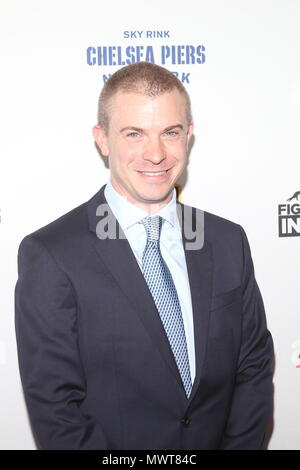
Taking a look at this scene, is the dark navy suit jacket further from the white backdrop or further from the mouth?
the white backdrop

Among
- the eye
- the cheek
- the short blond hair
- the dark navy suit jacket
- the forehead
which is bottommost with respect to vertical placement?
the dark navy suit jacket

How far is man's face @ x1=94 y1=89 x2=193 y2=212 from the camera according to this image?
1.52m

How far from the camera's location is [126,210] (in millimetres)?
1620

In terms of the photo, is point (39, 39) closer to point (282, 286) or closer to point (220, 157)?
point (220, 157)

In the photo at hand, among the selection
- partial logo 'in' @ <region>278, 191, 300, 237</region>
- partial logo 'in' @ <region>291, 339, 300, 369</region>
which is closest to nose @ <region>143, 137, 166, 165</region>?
partial logo 'in' @ <region>278, 191, 300, 237</region>

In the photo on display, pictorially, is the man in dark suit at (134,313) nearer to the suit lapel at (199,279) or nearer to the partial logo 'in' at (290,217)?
the suit lapel at (199,279)

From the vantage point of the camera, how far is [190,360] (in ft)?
5.20

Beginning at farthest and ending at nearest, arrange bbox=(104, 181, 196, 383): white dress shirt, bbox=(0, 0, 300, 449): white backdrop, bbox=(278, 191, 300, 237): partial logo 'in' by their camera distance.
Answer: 1. bbox=(278, 191, 300, 237): partial logo 'in'
2. bbox=(0, 0, 300, 449): white backdrop
3. bbox=(104, 181, 196, 383): white dress shirt

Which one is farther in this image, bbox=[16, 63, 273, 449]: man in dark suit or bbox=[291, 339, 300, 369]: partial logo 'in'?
bbox=[291, 339, 300, 369]: partial logo 'in'

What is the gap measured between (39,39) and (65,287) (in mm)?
1036

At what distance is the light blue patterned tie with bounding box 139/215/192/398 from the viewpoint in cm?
155

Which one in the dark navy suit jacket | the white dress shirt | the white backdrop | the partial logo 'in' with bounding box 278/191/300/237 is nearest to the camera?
the dark navy suit jacket

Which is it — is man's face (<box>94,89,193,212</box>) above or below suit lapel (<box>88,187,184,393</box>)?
above
